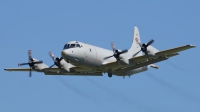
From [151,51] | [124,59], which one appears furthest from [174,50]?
[124,59]

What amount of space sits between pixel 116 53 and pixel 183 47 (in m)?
7.48

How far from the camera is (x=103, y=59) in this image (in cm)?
5325

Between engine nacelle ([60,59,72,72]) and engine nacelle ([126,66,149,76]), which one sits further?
engine nacelle ([126,66,149,76])

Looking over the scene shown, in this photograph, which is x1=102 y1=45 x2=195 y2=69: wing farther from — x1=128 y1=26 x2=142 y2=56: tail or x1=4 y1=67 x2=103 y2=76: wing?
x1=128 y1=26 x2=142 y2=56: tail

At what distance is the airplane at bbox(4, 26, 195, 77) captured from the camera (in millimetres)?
50906

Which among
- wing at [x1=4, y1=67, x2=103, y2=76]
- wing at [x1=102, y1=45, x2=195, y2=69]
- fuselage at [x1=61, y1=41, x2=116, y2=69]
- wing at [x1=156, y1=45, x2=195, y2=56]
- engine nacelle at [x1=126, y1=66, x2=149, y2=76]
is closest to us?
wing at [x1=156, y1=45, x2=195, y2=56]

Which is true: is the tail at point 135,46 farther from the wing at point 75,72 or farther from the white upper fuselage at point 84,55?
the white upper fuselage at point 84,55

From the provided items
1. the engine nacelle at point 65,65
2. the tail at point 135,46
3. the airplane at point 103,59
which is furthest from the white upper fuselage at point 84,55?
the tail at point 135,46

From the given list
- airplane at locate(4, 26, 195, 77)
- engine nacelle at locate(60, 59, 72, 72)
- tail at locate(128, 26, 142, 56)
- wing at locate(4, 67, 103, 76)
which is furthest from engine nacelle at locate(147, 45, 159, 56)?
engine nacelle at locate(60, 59, 72, 72)

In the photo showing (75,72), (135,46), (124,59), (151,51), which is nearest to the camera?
(151,51)

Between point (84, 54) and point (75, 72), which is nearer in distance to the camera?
point (84, 54)

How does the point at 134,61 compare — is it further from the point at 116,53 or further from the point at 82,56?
the point at 82,56

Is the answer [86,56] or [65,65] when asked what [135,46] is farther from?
[86,56]

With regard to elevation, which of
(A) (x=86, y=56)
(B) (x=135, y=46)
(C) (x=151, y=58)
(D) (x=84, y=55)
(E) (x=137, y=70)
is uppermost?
(B) (x=135, y=46)
